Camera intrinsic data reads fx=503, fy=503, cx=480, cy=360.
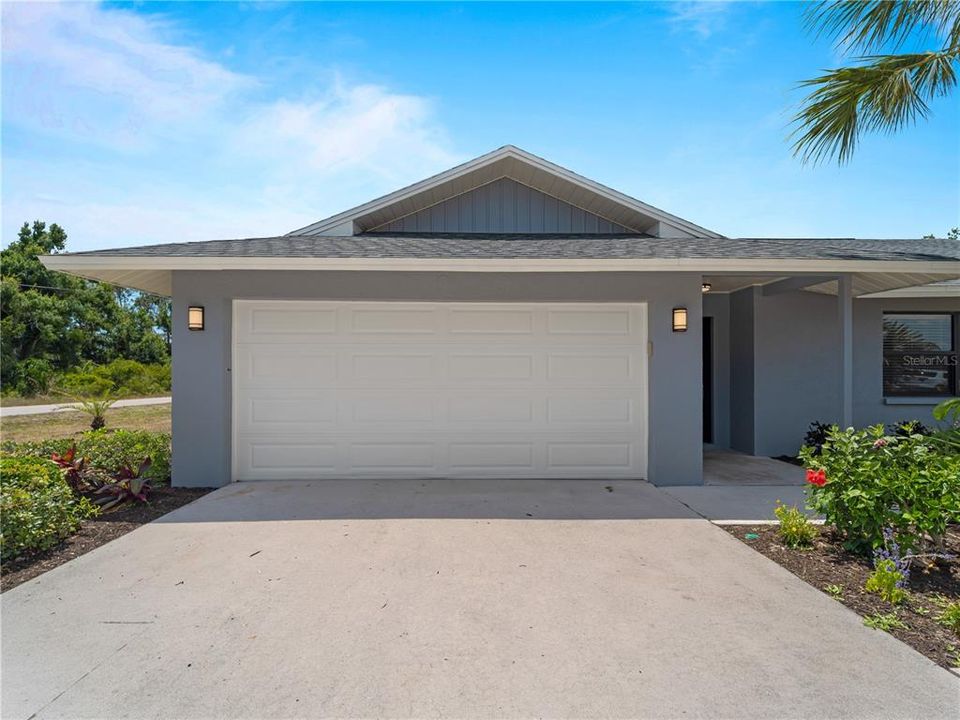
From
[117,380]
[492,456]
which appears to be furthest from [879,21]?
[117,380]

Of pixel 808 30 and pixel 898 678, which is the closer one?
pixel 898 678

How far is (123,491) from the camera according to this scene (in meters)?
5.19

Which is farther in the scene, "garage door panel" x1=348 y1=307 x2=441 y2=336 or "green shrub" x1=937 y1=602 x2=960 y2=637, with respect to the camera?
"garage door panel" x1=348 y1=307 x2=441 y2=336

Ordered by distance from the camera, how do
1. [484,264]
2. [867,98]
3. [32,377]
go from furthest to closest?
1. [32,377]
2. [867,98]
3. [484,264]

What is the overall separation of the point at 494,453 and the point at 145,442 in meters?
4.64

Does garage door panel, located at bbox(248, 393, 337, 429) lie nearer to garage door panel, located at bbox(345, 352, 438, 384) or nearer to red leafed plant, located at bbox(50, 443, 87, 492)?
garage door panel, located at bbox(345, 352, 438, 384)

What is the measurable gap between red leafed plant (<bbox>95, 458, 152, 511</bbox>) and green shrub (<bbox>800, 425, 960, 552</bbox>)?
6.28 meters

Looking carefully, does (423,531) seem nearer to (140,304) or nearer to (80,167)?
(80,167)

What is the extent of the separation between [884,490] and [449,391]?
4.26 m

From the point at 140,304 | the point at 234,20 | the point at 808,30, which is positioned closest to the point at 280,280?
the point at 234,20

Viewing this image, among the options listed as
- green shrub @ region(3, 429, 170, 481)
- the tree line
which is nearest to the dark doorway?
green shrub @ region(3, 429, 170, 481)

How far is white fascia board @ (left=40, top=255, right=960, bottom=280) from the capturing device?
211 inches

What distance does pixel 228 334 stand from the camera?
19.9 ft

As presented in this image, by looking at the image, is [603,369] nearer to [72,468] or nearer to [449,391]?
[449,391]
